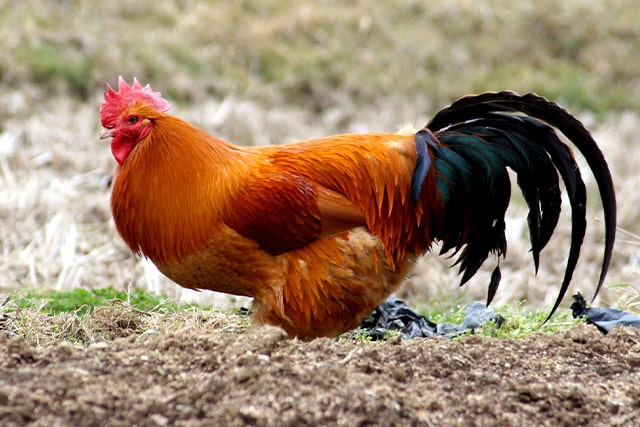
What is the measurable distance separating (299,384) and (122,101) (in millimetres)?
2089

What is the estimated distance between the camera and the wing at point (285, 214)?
14.2 feet

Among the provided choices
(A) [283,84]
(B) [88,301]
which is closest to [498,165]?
(B) [88,301]

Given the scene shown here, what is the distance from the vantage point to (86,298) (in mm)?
5566

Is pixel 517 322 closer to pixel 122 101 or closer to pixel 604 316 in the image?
pixel 604 316

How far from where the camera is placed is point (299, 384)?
10.8ft

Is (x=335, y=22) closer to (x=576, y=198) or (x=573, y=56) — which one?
(x=573, y=56)

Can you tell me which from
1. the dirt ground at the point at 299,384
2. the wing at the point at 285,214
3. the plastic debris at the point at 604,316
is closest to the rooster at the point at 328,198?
the wing at the point at 285,214

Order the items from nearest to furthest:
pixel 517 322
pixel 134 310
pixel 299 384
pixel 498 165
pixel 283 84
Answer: pixel 299 384 < pixel 498 165 < pixel 134 310 < pixel 517 322 < pixel 283 84

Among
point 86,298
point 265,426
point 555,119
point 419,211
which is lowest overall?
point 86,298

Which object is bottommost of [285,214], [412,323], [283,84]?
[412,323]

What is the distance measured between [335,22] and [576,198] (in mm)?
10014

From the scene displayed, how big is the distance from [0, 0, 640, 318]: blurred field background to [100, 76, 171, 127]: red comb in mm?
2048

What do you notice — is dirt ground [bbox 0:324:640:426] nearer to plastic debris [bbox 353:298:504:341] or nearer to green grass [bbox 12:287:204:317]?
plastic debris [bbox 353:298:504:341]

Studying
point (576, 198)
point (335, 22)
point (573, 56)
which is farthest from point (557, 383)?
point (573, 56)
